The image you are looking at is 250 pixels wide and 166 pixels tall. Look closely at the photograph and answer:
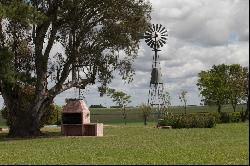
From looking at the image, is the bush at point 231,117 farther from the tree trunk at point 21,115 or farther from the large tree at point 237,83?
the tree trunk at point 21,115

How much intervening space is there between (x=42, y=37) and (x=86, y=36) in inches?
118

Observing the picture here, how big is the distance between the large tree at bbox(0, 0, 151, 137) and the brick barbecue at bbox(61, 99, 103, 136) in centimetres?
183

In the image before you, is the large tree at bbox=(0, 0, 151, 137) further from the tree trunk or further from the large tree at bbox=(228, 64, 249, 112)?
the large tree at bbox=(228, 64, 249, 112)

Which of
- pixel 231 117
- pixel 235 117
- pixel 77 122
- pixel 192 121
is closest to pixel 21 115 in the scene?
pixel 77 122

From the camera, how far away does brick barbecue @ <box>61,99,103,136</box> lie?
124ft

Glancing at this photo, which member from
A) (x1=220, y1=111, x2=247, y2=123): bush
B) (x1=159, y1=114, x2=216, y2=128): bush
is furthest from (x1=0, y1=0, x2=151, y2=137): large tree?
(x1=220, y1=111, x2=247, y2=123): bush

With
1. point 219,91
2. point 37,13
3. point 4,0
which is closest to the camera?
point 37,13

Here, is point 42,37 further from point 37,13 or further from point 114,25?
point 37,13

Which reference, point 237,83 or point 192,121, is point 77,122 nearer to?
Result: point 192,121

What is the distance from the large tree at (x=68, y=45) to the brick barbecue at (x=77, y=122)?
6.01 ft

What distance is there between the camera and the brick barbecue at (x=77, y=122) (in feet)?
124

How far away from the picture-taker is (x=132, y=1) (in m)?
36.2

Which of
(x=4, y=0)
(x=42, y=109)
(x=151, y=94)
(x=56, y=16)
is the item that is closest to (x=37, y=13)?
(x=4, y=0)

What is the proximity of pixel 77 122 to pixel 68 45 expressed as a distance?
577 cm
